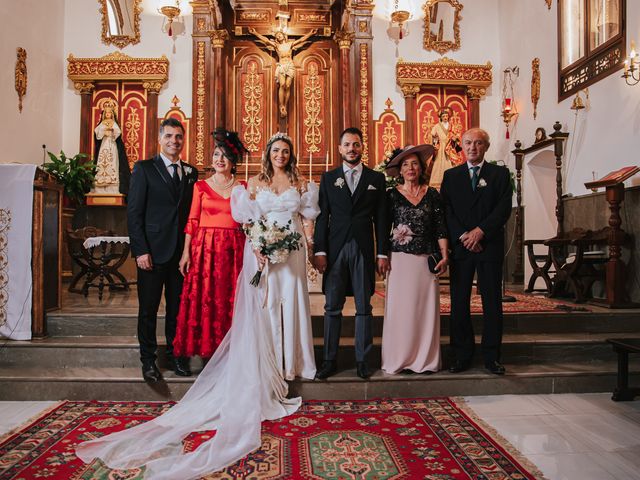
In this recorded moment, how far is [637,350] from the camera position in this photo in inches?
132

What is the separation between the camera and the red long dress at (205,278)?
3.59 metres

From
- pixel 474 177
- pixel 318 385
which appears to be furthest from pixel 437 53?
pixel 318 385

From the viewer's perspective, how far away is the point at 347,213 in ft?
11.9

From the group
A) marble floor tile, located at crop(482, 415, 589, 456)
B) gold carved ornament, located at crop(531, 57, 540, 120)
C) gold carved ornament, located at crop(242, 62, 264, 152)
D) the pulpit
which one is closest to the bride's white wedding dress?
marble floor tile, located at crop(482, 415, 589, 456)

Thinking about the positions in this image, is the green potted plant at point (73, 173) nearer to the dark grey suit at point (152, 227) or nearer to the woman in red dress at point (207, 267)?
the dark grey suit at point (152, 227)

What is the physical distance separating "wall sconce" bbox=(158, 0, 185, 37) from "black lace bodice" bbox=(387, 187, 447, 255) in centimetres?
590

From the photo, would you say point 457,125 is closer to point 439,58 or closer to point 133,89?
point 439,58

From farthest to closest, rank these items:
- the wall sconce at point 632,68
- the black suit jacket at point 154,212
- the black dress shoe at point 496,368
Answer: the wall sconce at point 632,68 < the black dress shoe at point 496,368 < the black suit jacket at point 154,212

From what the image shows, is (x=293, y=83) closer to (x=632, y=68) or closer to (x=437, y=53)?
(x=437, y=53)

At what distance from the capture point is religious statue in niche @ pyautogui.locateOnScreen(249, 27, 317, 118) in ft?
27.0

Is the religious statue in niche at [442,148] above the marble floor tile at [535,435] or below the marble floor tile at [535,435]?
above

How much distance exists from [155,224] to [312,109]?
5.73 metres

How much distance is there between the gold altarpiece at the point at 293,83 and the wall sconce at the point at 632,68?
3.93 m

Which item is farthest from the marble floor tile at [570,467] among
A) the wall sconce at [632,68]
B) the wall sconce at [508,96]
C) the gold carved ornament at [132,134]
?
the gold carved ornament at [132,134]
